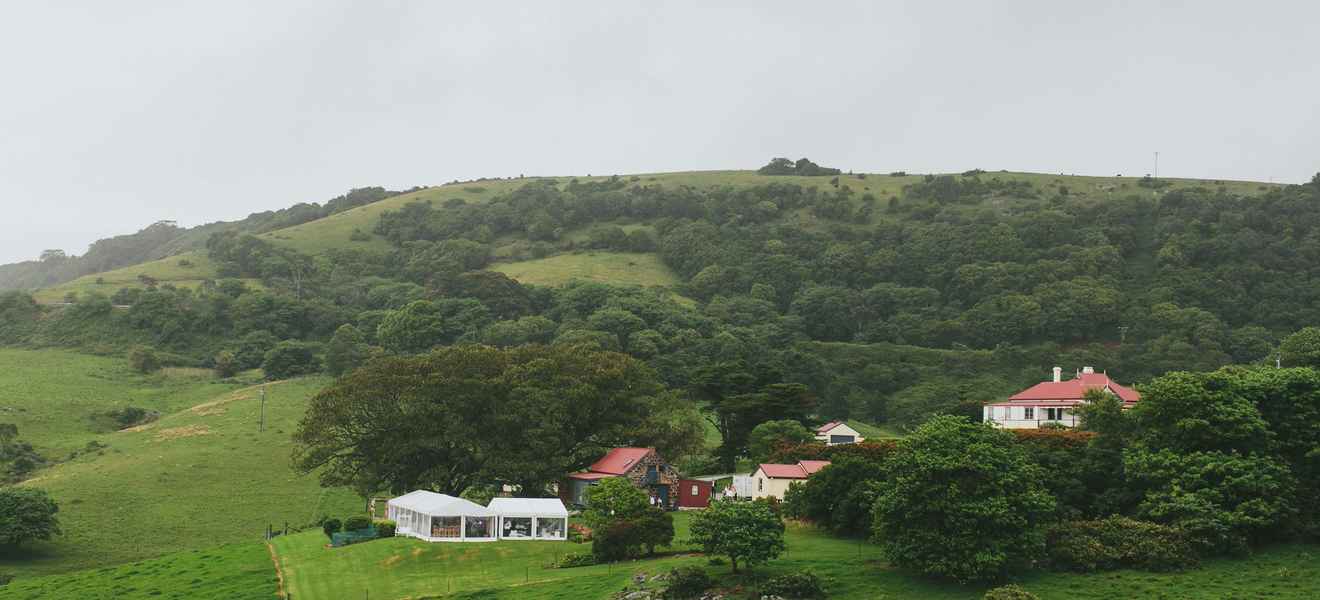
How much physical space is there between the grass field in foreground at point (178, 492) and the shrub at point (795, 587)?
112 feet

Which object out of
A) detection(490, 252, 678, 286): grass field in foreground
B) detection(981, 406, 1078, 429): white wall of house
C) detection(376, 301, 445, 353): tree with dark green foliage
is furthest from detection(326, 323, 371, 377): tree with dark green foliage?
detection(981, 406, 1078, 429): white wall of house

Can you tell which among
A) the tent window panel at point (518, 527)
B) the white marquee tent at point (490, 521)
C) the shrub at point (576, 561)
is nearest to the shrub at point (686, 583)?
the shrub at point (576, 561)

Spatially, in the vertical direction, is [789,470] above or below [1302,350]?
below

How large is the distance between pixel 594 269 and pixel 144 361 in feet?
190

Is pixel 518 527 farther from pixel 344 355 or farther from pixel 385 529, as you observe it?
pixel 344 355

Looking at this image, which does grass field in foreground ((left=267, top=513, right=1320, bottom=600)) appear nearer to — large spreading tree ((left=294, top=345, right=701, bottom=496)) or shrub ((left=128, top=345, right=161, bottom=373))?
large spreading tree ((left=294, top=345, right=701, bottom=496))

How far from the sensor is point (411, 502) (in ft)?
185

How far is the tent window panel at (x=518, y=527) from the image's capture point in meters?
54.0

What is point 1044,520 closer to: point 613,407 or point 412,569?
point 412,569

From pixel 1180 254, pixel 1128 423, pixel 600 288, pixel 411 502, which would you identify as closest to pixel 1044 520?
pixel 1128 423

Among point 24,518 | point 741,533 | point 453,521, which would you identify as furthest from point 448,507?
point 24,518

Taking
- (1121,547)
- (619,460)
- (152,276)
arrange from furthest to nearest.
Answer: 1. (152,276)
2. (619,460)
3. (1121,547)

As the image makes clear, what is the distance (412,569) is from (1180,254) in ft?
370

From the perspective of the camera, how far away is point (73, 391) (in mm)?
98875
